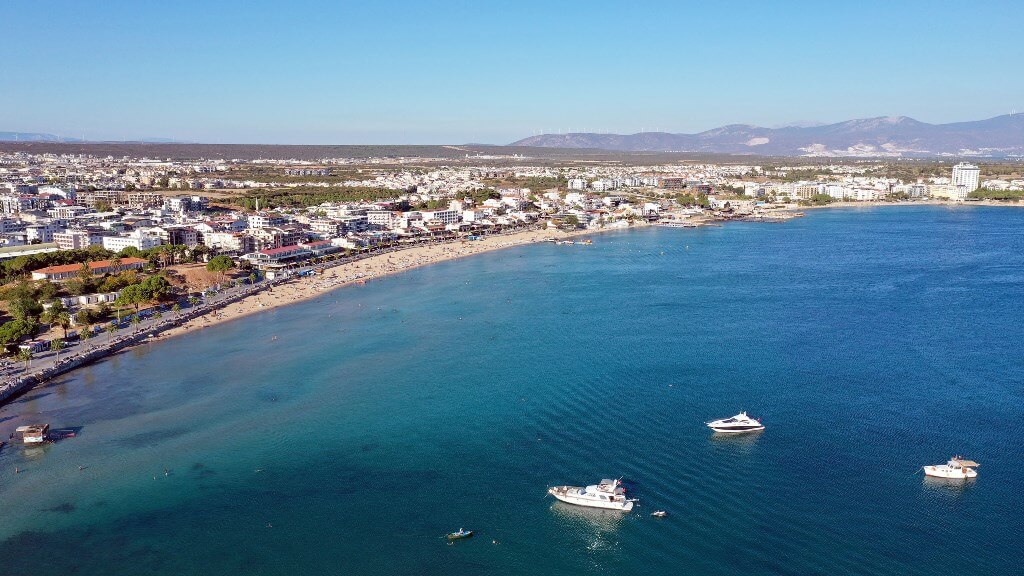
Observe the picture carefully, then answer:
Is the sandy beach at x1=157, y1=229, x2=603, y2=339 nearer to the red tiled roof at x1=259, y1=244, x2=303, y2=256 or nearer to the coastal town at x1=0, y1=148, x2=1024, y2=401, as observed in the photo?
the coastal town at x1=0, y1=148, x2=1024, y2=401

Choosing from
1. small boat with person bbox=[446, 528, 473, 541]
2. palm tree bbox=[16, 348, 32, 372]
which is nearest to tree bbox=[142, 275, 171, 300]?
palm tree bbox=[16, 348, 32, 372]

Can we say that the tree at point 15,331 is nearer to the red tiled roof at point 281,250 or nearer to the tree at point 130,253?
the tree at point 130,253

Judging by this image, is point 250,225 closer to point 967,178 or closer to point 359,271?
point 359,271

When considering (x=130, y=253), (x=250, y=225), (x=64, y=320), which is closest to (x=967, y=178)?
(x=250, y=225)

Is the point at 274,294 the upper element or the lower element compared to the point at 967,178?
lower

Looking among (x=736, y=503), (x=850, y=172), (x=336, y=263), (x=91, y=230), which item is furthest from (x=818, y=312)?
(x=850, y=172)

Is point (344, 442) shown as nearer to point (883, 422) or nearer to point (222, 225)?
point (883, 422)
